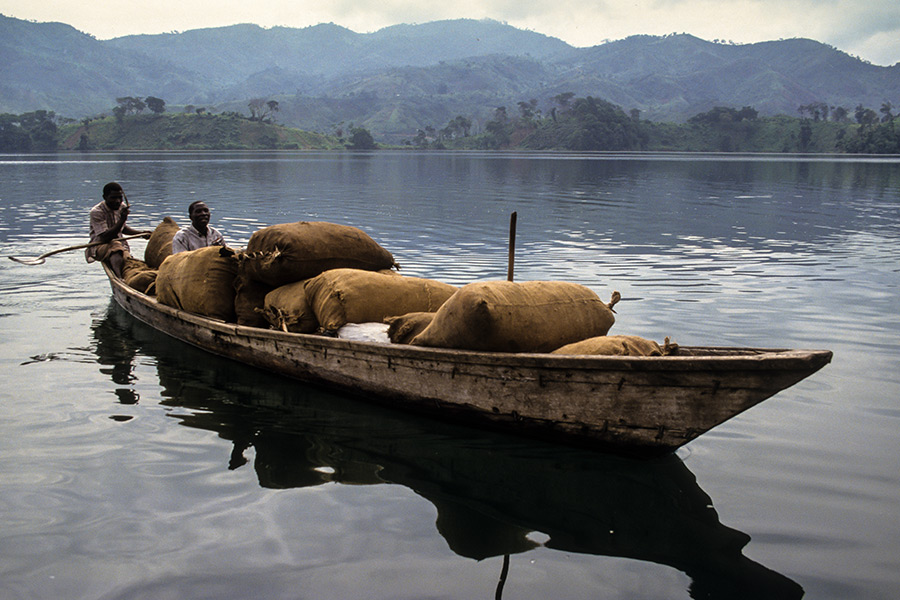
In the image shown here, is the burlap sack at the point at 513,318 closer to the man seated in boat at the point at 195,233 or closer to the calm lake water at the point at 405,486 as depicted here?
the calm lake water at the point at 405,486

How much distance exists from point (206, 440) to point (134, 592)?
1906 millimetres

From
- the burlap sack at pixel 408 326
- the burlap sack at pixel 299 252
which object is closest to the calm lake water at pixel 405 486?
the burlap sack at pixel 408 326

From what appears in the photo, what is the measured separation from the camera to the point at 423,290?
6.12 meters

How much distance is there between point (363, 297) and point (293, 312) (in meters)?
0.77

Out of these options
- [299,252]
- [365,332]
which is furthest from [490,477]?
[299,252]

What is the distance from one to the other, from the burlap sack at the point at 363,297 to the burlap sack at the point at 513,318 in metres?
0.88

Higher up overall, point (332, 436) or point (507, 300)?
point (507, 300)

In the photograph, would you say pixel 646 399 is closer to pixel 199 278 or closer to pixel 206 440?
pixel 206 440

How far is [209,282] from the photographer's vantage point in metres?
6.77

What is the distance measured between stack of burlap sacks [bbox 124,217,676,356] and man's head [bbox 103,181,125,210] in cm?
295

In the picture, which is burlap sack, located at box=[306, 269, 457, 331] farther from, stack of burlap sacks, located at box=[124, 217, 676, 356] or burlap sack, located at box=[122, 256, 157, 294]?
burlap sack, located at box=[122, 256, 157, 294]

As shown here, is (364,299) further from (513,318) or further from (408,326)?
(513,318)

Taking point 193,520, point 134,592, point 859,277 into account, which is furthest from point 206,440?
point 859,277

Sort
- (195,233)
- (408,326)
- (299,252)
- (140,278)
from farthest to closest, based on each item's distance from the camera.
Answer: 1. (140,278)
2. (195,233)
3. (299,252)
4. (408,326)
